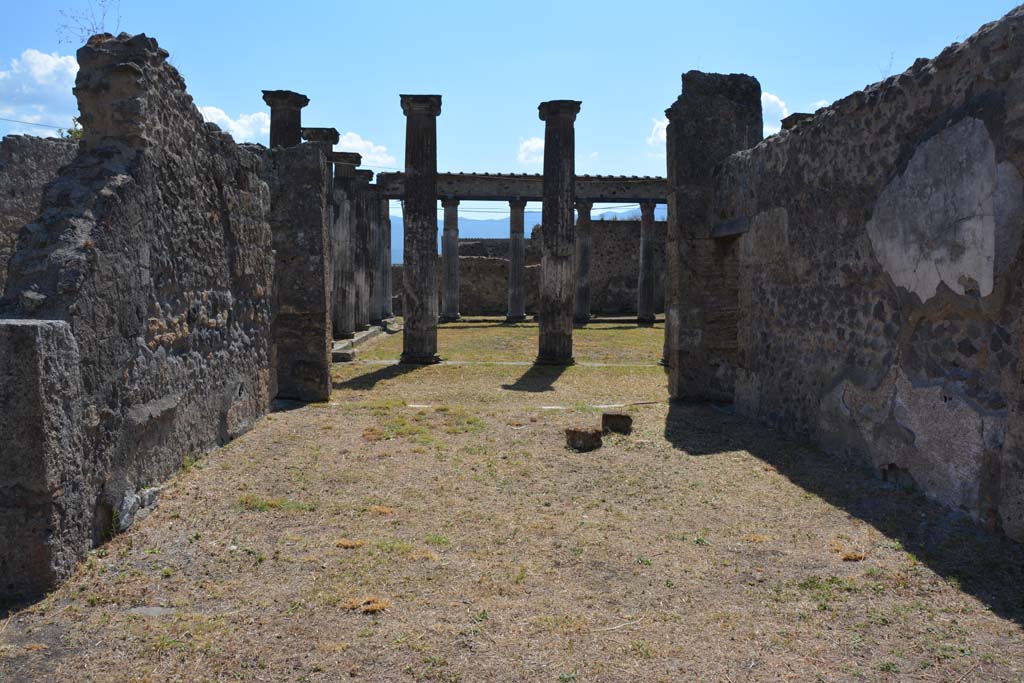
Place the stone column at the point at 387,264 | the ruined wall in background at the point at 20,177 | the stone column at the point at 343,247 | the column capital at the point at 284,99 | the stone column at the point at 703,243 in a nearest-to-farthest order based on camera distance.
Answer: the stone column at the point at 703,243
the ruined wall in background at the point at 20,177
the column capital at the point at 284,99
the stone column at the point at 343,247
the stone column at the point at 387,264

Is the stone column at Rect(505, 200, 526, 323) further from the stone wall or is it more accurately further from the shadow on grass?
the shadow on grass

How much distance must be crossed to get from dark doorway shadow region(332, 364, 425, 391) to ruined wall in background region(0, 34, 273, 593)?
3.65m

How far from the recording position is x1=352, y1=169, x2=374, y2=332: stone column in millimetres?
19359

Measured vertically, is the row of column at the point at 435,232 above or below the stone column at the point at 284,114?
below

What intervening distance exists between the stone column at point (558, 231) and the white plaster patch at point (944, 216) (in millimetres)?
8658

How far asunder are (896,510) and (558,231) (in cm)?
1021

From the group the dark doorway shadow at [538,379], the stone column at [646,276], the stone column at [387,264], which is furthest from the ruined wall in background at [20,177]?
the stone column at [646,276]

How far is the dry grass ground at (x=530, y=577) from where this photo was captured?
2994mm

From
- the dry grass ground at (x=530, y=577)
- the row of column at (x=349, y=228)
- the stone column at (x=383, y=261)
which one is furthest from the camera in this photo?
the stone column at (x=383, y=261)

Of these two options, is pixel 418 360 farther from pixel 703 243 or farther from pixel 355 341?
pixel 703 243

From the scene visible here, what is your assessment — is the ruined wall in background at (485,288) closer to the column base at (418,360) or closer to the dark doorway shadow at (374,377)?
the column base at (418,360)

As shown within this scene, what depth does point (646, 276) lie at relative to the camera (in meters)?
24.5

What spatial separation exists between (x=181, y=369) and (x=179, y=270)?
2.22 ft

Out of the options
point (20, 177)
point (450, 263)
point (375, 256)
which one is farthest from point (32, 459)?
point (450, 263)
